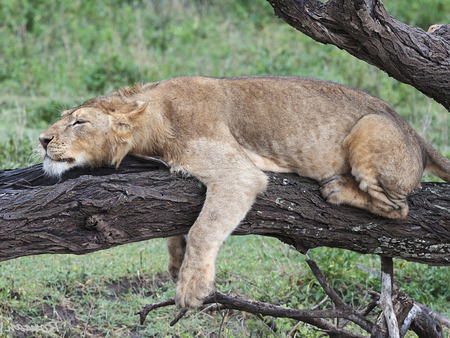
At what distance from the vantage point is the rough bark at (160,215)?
3072mm

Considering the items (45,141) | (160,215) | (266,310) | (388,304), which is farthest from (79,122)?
(388,304)

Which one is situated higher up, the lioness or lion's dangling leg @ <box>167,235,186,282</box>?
the lioness

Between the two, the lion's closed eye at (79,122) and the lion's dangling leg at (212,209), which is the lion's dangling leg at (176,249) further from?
the lion's closed eye at (79,122)

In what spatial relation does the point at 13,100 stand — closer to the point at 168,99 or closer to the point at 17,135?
the point at 17,135

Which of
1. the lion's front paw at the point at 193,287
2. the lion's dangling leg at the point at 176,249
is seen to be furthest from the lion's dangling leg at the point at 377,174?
the lion's dangling leg at the point at 176,249

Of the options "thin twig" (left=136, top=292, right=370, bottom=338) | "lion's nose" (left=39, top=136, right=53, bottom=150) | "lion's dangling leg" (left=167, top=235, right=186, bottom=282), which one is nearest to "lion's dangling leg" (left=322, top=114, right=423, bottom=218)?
Result: "thin twig" (left=136, top=292, right=370, bottom=338)

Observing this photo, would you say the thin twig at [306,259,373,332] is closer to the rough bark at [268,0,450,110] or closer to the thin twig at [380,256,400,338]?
the thin twig at [380,256,400,338]

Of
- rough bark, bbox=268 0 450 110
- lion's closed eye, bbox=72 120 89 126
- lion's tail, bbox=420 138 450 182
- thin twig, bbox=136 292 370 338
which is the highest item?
rough bark, bbox=268 0 450 110

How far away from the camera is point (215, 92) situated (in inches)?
158

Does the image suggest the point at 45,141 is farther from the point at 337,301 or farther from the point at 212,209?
the point at 337,301

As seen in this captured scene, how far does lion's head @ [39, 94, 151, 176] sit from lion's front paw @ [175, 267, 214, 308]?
2.54 feet

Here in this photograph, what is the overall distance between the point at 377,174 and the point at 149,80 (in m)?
6.35

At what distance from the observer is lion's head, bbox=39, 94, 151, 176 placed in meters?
3.61

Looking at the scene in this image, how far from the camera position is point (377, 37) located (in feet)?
11.5
